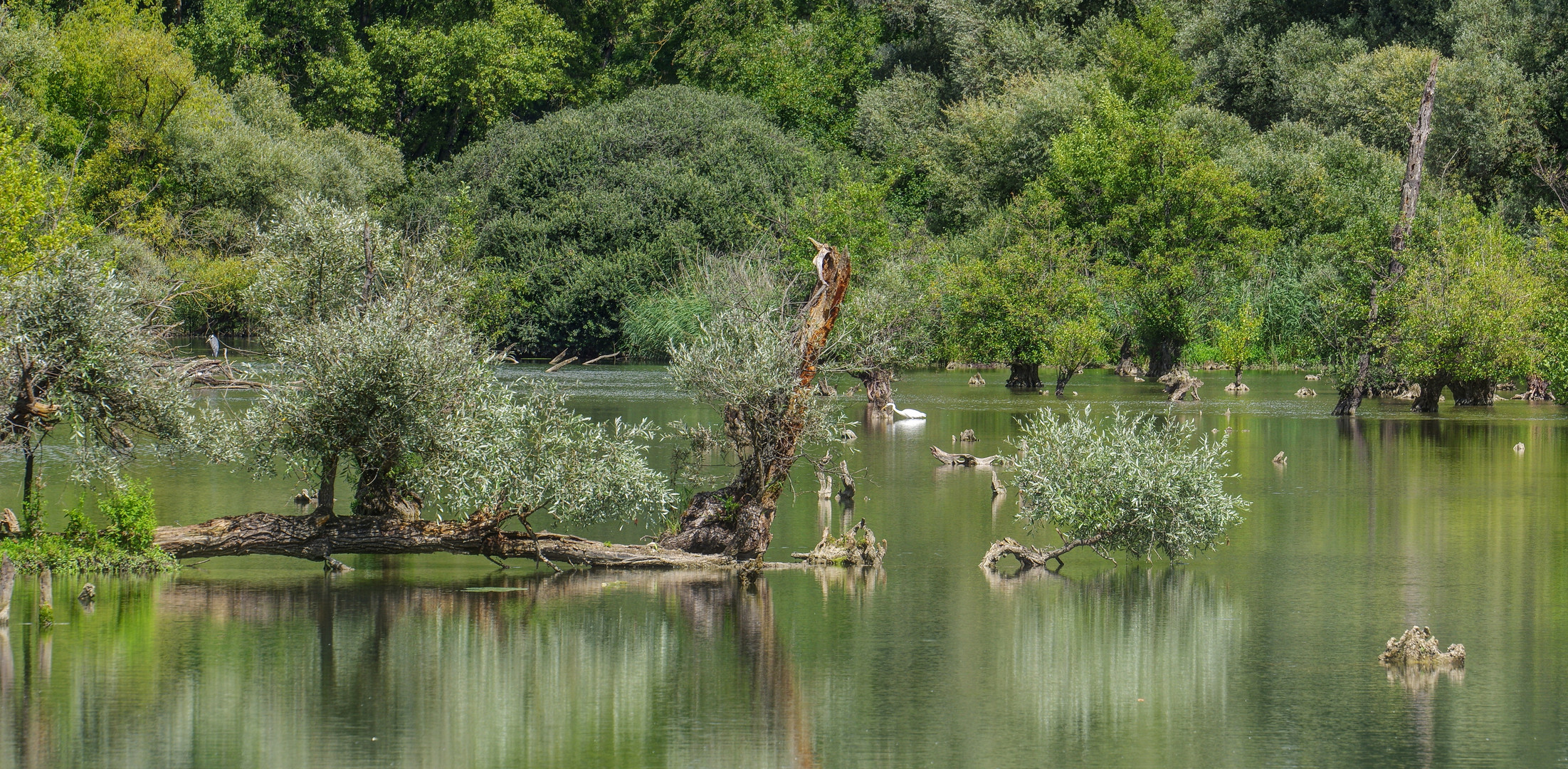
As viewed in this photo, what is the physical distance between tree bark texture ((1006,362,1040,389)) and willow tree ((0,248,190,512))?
4667 cm

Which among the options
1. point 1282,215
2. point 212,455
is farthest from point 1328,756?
point 1282,215

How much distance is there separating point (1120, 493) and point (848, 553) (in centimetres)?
447

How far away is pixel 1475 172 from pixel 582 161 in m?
47.0

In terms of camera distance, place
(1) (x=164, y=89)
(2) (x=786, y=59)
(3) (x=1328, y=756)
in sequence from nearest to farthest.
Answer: (3) (x=1328, y=756) → (1) (x=164, y=89) → (2) (x=786, y=59)

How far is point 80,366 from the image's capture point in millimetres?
20906

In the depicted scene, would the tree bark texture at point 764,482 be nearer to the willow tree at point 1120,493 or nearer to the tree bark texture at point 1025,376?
the willow tree at point 1120,493

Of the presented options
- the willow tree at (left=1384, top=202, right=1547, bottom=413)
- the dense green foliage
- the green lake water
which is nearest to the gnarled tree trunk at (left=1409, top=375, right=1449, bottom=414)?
the willow tree at (left=1384, top=202, right=1547, bottom=413)

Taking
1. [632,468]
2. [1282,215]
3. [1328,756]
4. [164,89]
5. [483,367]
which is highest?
[164,89]

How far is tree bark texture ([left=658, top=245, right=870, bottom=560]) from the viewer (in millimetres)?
23047

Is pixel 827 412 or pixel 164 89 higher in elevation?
pixel 164 89

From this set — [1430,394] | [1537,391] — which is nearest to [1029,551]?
[1430,394]

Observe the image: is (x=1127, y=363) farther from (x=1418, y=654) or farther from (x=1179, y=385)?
(x=1418, y=654)

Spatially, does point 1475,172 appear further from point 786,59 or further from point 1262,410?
point 786,59

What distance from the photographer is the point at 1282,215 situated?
243 feet
